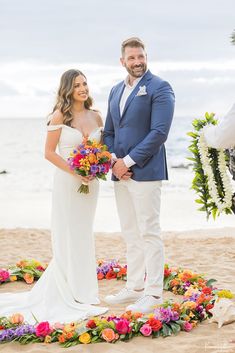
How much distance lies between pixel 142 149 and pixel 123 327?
60.2 inches

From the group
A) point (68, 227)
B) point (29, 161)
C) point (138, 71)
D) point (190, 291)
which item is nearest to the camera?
point (138, 71)

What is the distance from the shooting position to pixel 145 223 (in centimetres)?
539

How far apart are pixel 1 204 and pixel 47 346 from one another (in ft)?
42.6

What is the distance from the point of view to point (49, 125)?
18.3 feet

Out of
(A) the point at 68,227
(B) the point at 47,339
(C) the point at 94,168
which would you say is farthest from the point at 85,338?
(C) the point at 94,168

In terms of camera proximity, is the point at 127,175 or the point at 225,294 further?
the point at 225,294

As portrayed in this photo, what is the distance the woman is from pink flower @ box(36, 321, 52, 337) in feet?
1.24

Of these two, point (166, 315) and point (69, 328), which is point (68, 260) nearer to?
point (69, 328)

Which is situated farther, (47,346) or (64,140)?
(64,140)

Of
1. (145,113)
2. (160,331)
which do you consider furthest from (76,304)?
(145,113)

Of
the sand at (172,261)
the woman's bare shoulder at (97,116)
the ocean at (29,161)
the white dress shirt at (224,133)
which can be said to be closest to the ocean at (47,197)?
the ocean at (29,161)

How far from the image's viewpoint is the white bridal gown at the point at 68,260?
218 inches

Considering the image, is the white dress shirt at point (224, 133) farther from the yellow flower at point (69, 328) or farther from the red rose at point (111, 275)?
the red rose at point (111, 275)

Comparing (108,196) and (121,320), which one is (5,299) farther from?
(108,196)
